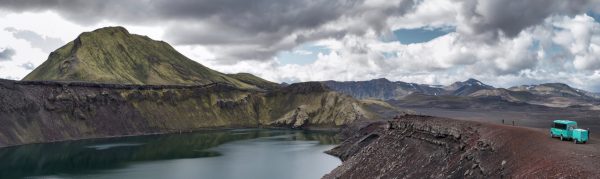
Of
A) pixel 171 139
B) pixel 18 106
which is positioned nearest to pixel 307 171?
pixel 171 139

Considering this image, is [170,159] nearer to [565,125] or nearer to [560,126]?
[560,126]

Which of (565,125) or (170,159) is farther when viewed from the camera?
(170,159)

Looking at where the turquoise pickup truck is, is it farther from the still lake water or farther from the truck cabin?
the still lake water

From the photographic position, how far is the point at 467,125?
204 ft

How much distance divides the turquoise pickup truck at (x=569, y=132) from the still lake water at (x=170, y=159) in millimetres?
53268

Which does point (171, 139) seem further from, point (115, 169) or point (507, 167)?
point (507, 167)

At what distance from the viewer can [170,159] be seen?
4943 inches

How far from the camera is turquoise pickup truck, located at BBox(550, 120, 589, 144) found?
1789 inches

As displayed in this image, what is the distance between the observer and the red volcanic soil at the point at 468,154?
38.2 metres

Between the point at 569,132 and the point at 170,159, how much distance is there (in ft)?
326

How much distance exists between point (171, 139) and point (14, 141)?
5213 centimetres

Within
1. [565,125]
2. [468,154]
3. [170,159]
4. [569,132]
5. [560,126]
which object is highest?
[565,125]

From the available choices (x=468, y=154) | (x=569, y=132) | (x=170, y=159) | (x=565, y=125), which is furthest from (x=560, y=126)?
(x=170, y=159)

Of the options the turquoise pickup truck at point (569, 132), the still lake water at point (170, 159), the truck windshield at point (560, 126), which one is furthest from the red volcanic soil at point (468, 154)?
the still lake water at point (170, 159)
